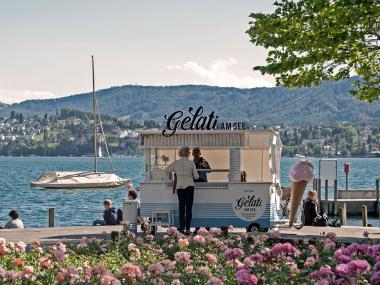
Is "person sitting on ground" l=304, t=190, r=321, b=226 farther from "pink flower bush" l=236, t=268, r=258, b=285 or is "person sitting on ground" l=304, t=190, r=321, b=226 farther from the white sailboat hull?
the white sailboat hull

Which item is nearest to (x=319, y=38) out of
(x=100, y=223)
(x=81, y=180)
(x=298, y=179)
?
(x=298, y=179)

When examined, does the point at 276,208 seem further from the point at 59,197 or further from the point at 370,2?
the point at 59,197

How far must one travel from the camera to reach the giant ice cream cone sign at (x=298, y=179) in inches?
958

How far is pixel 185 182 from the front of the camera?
22594mm

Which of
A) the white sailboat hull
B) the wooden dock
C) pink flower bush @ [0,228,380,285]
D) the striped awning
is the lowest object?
the white sailboat hull

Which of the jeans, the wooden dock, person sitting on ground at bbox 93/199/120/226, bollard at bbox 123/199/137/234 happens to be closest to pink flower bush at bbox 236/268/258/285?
the wooden dock

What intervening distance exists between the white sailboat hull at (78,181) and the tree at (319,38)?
230 feet

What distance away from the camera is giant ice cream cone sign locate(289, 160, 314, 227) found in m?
24.3

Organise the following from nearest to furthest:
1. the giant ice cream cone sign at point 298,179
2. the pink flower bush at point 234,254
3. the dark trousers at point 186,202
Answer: the pink flower bush at point 234,254 → the dark trousers at point 186,202 → the giant ice cream cone sign at point 298,179

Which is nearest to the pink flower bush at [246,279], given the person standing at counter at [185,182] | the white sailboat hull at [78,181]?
the person standing at counter at [185,182]

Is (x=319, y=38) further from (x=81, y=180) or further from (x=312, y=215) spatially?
(x=81, y=180)

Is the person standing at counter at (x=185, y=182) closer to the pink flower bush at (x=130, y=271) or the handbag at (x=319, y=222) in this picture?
the handbag at (x=319, y=222)

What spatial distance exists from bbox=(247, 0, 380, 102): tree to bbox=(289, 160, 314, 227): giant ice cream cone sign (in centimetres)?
266

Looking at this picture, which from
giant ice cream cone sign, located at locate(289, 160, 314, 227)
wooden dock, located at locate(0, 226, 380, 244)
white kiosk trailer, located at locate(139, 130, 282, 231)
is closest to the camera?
wooden dock, located at locate(0, 226, 380, 244)
